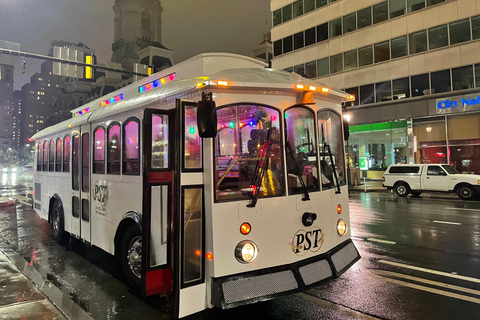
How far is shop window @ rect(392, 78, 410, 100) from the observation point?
2303cm

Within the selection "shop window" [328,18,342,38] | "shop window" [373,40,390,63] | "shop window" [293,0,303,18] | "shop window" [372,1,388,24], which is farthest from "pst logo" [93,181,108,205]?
"shop window" [293,0,303,18]

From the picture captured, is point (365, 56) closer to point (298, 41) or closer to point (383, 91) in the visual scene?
point (383, 91)

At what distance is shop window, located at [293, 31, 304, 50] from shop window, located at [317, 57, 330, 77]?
9.02ft

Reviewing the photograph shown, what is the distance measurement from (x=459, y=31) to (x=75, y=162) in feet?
80.4

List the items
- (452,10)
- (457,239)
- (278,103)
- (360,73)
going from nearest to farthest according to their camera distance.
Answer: (278,103)
(457,239)
(452,10)
(360,73)

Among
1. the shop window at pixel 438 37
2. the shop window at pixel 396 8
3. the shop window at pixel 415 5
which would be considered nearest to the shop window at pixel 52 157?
the shop window at pixel 438 37

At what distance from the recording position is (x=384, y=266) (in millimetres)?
5824

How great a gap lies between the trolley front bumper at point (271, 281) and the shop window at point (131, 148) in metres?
2.21

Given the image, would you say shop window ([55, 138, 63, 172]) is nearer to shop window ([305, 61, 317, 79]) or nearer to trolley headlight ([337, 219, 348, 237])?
trolley headlight ([337, 219, 348, 237])

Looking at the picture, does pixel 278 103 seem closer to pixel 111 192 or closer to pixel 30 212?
pixel 111 192

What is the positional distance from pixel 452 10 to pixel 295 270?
24.7m

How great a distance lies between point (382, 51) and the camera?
956 inches

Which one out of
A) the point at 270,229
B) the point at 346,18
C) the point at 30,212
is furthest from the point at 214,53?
the point at 346,18

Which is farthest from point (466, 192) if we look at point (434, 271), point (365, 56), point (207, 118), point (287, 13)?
point (287, 13)
